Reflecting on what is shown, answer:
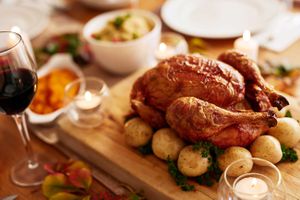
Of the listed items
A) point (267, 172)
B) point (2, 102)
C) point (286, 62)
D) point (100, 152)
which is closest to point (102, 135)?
point (100, 152)

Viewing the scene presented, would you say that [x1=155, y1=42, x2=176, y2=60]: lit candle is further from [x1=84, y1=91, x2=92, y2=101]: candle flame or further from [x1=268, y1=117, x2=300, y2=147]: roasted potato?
[x1=268, y1=117, x2=300, y2=147]: roasted potato

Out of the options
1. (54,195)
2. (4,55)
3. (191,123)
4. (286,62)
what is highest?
(4,55)

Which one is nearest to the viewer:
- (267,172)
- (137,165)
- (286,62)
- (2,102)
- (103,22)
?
(267,172)

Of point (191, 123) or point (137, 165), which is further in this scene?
point (137, 165)

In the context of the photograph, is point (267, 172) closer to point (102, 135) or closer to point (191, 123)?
point (191, 123)

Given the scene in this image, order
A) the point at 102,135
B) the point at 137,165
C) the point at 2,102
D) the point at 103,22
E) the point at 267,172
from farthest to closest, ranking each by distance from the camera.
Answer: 1. the point at 103,22
2. the point at 102,135
3. the point at 137,165
4. the point at 2,102
5. the point at 267,172

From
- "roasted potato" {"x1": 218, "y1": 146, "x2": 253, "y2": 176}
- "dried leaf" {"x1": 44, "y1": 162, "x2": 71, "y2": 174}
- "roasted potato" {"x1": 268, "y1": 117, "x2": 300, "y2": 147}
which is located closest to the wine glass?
"dried leaf" {"x1": 44, "y1": 162, "x2": 71, "y2": 174}
